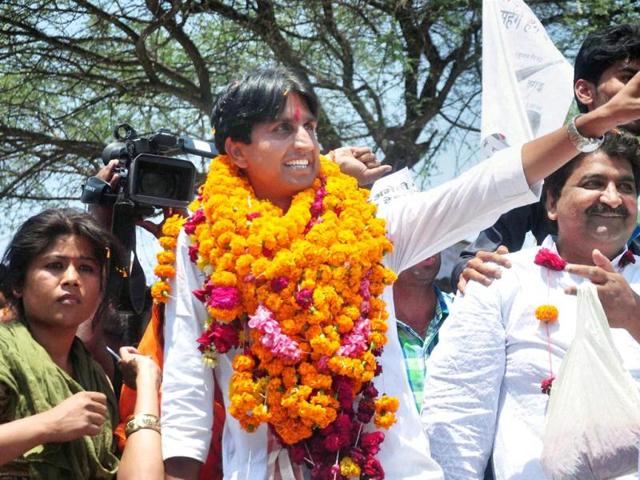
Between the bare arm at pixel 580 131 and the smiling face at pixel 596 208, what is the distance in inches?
27.5

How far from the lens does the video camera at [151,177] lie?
397cm

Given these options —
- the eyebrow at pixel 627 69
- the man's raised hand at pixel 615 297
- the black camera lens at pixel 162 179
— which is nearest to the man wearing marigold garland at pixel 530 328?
the man's raised hand at pixel 615 297

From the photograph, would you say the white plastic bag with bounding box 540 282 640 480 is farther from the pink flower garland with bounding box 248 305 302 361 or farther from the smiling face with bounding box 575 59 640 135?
the smiling face with bounding box 575 59 640 135

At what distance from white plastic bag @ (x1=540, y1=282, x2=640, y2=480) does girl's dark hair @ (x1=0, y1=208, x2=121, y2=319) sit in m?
1.46

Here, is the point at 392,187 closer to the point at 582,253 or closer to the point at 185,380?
the point at 582,253

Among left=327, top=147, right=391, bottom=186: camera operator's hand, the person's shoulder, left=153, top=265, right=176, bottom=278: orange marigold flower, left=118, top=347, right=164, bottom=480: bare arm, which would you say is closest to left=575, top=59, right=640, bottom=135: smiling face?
left=327, top=147, right=391, bottom=186: camera operator's hand

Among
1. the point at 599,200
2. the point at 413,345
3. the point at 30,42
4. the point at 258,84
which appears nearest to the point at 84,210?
the point at 258,84

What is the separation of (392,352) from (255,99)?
0.80m

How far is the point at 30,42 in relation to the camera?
8672mm

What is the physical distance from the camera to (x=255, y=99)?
10.7 feet

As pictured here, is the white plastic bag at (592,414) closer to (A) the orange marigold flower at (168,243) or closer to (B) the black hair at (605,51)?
(A) the orange marigold flower at (168,243)

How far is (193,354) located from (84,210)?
3.28 ft

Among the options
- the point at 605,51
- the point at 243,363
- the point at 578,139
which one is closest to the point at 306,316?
the point at 243,363

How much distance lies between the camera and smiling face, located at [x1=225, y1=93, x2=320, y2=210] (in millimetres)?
3248
